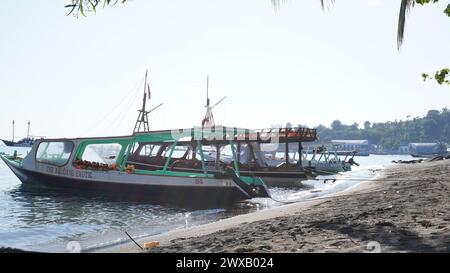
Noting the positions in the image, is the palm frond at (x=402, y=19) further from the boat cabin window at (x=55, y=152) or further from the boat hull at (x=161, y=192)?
the boat cabin window at (x=55, y=152)

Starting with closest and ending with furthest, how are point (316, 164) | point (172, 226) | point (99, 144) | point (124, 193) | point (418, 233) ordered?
A: point (418, 233), point (172, 226), point (124, 193), point (99, 144), point (316, 164)

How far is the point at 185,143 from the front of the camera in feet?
94.2

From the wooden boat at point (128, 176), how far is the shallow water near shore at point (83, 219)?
0.91 meters

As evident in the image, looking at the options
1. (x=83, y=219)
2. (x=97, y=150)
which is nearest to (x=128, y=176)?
(x=97, y=150)

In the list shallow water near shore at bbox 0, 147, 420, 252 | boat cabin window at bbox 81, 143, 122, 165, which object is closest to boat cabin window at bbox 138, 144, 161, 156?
boat cabin window at bbox 81, 143, 122, 165

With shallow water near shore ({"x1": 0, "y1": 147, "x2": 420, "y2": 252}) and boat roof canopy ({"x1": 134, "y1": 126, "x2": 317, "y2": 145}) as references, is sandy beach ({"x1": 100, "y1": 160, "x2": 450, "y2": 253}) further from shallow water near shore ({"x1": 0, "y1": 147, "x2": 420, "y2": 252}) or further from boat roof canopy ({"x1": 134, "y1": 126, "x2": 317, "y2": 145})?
boat roof canopy ({"x1": 134, "y1": 126, "x2": 317, "y2": 145})

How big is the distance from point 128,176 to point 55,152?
20.8ft

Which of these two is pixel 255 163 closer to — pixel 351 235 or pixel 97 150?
pixel 97 150

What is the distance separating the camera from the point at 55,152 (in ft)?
77.8

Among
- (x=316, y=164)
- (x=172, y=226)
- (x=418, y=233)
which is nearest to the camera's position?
(x=418, y=233)
